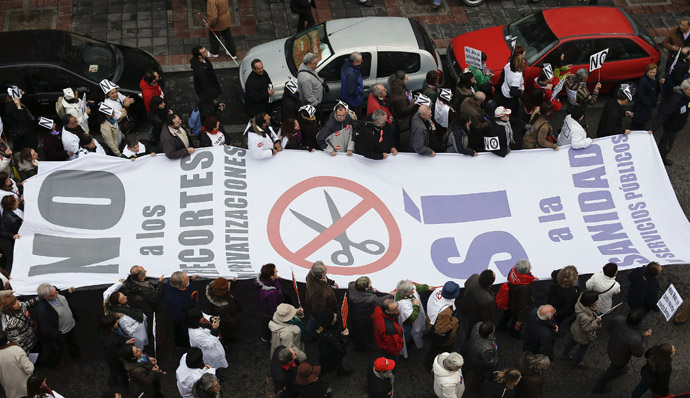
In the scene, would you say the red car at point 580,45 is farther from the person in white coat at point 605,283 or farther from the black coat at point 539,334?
the black coat at point 539,334

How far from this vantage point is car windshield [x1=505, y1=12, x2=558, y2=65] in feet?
46.5

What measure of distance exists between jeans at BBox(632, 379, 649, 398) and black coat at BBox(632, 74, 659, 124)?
5.25 meters

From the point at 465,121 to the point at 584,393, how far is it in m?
4.32

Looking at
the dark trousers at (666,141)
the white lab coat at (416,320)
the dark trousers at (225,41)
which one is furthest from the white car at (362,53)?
the white lab coat at (416,320)

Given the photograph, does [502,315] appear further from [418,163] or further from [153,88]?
[153,88]

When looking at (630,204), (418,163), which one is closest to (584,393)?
(630,204)

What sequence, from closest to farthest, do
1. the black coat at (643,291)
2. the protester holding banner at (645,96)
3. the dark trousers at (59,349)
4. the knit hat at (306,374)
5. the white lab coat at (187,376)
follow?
the knit hat at (306,374) → the white lab coat at (187,376) → the dark trousers at (59,349) → the black coat at (643,291) → the protester holding banner at (645,96)

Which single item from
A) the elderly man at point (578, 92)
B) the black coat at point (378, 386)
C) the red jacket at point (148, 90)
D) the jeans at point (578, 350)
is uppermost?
the elderly man at point (578, 92)

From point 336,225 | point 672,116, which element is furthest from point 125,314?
point 672,116

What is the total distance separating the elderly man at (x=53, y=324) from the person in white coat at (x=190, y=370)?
191 centimetres

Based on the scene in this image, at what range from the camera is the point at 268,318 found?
10.5m

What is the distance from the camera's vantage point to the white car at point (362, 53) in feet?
44.4

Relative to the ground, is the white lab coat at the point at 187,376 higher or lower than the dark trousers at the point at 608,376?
higher

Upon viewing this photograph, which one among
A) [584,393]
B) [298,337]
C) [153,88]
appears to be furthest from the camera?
[153,88]
